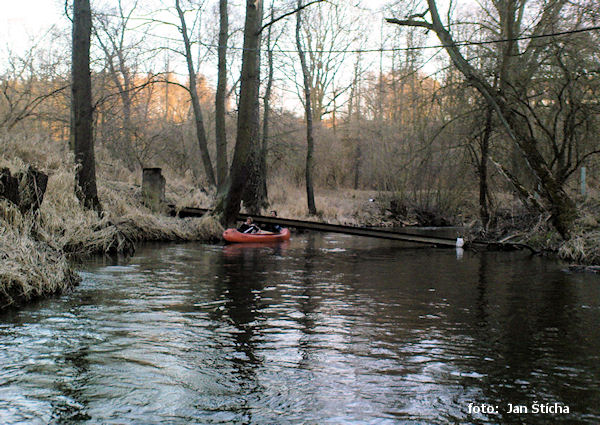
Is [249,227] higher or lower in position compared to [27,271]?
higher

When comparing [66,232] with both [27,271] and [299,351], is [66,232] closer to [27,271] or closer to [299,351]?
[27,271]

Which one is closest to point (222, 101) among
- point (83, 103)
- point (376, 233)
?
point (83, 103)

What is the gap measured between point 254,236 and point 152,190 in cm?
375

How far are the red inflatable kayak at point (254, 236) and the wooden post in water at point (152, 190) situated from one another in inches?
113

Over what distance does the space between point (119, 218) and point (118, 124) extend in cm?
1124

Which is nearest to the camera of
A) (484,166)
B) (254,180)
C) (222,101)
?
(484,166)

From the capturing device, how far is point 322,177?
3597 cm

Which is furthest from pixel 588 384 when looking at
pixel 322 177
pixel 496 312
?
pixel 322 177

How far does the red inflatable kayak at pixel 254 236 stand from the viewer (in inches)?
677

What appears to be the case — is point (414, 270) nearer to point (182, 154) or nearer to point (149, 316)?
point (149, 316)

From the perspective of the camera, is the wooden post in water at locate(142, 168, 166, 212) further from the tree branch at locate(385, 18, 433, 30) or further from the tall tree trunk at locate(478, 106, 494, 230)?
the tall tree trunk at locate(478, 106, 494, 230)

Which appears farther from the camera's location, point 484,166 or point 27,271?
point 484,166

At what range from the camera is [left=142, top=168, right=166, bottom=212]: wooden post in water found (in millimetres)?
18688

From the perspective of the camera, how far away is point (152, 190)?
738 inches
